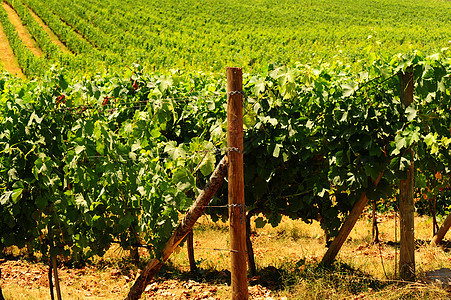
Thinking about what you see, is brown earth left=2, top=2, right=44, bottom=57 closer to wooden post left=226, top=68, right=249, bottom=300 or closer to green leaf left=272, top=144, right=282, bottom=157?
green leaf left=272, top=144, right=282, bottom=157

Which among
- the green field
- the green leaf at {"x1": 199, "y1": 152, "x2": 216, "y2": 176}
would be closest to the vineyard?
the green leaf at {"x1": 199, "y1": 152, "x2": 216, "y2": 176}

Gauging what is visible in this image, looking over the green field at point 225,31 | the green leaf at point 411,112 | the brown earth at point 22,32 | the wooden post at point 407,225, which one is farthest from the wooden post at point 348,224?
the brown earth at point 22,32

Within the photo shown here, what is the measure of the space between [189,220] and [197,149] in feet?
1.92

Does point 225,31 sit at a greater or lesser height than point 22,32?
lesser

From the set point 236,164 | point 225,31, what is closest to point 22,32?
point 225,31

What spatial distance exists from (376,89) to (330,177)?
1.00m

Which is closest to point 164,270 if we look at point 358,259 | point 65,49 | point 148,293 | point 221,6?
point 148,293

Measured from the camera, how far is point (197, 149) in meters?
3.86

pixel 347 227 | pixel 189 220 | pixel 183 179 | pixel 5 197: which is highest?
pixel 183 179

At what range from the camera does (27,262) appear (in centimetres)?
698

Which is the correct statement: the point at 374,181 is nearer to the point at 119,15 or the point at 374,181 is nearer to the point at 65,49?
the point at 65,49

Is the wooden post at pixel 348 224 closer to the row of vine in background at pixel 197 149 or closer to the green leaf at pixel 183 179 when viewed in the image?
the row of vine in background at pixel 197 149

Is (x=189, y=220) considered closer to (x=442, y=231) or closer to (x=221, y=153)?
(x=221, y=153)

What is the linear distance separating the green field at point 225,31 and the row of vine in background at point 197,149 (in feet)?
62.1
